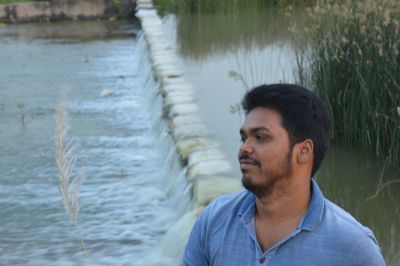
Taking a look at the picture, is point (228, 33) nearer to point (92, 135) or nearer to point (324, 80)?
point (92, 135)

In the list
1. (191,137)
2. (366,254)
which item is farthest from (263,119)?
(191,137)

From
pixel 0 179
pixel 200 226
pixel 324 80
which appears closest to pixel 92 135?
pixel 0 179

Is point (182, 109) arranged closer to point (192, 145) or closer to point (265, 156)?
point (192, 145)

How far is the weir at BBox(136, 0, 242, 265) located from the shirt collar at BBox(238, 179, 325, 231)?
2.33m

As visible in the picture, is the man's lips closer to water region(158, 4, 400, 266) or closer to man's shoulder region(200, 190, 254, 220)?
man's shoulder region(200, 190, 254, 220)

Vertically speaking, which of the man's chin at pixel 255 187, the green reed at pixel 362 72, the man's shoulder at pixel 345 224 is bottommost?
the green reed at pixel 362 72

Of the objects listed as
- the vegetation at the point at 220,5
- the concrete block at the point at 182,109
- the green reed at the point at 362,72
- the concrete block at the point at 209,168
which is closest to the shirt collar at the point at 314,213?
the concrete block at the point at 209,168

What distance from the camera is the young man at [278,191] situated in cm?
140

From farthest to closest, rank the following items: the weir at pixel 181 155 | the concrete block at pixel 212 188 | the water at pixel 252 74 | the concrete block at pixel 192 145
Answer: the concrete block at pixel 192 145 < the water at pixel 252 74 < the weir at pixel 181 155 < the concrete block at pixel 212 188

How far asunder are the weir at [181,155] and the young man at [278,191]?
2.35m

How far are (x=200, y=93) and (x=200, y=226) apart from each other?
597 cm

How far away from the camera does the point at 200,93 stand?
744 cm

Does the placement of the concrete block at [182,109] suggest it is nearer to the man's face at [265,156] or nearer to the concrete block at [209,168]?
the concrete block at [209,168]

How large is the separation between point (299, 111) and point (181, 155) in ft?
12.1
